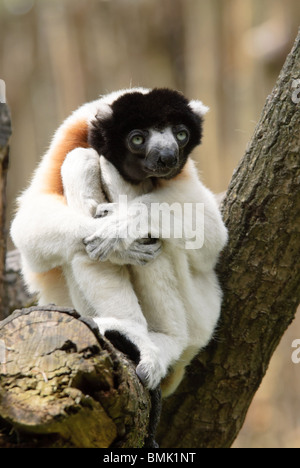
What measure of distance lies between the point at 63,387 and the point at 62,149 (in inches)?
84.4

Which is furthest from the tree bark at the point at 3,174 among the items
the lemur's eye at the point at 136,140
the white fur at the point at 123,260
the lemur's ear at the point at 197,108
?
the lemur's ear at the point at 197,108

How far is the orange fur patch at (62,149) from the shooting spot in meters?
4.38

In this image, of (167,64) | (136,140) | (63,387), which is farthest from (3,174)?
(167,64)

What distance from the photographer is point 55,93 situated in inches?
424

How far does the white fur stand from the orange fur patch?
8 cm

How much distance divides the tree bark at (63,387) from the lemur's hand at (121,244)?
0.78 m

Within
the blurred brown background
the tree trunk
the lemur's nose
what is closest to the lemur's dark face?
the lemur's nose

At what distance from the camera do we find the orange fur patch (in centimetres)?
438

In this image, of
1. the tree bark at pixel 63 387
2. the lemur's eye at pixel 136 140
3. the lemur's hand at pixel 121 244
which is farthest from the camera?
the lemur's eye at pixel 136 140

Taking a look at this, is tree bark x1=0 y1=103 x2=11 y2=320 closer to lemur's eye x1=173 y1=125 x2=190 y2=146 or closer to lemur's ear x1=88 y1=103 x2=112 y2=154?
lemur's ear x1=88 y1=103 x2=112 y2=154

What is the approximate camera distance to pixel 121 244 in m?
3.90

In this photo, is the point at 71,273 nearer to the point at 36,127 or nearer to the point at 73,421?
the point at 73,421

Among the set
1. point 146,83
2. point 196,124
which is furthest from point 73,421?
point 146,83

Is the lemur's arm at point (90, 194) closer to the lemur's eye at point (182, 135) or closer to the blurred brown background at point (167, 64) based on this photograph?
the lemur's eye at point (182, 135)
